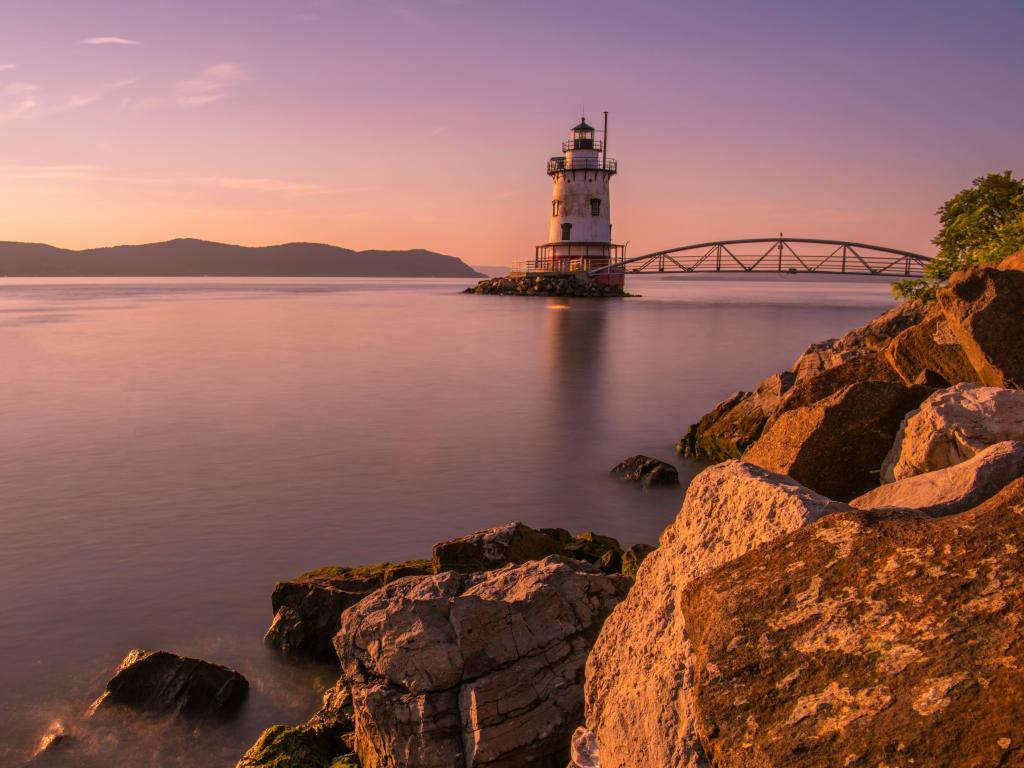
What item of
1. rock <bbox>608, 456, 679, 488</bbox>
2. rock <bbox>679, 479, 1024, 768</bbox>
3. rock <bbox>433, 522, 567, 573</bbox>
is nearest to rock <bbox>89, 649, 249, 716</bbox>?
rock <bbox>433, 522, 567, 573</bbox>

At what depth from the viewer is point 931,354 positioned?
9.38 metres

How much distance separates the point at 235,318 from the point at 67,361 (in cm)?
2798

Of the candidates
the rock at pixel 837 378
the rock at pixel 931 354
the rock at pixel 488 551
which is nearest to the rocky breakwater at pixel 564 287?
the rock at pixel 837 378

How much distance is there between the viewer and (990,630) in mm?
2588

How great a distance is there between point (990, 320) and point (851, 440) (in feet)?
6.79

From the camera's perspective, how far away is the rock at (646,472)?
13.1 metres

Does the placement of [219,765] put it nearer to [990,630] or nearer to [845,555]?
[845,555]

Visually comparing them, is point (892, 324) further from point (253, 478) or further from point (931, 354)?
point (253, 478)

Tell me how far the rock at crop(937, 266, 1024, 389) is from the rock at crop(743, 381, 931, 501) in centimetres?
87

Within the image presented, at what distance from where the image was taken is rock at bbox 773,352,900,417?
9.90 metres

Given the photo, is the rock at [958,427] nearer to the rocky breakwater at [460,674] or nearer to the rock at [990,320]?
the rock at [990,320]

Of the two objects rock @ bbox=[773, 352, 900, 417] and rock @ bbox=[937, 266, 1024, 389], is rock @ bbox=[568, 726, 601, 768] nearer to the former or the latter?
rock @ bbox=[937, 266, 1024, 389]

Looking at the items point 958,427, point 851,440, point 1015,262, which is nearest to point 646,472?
point 851,440

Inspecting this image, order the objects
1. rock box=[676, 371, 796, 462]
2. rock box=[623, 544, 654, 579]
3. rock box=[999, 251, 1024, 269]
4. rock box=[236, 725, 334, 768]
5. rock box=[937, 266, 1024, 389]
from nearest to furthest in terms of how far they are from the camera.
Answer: rock box=[236, 725, 334, 768] < rock box=[623, 544, 654, 579] < rock box=[937, 266, 1024, 389] < rock box=[999, 251, 1024, 269] < rock box=[676, 371, 796, 462]
